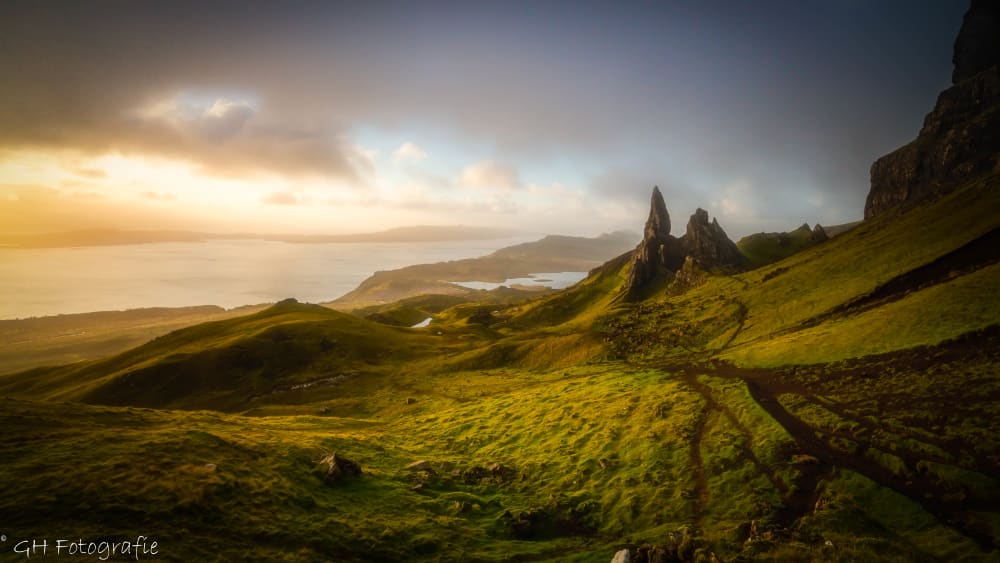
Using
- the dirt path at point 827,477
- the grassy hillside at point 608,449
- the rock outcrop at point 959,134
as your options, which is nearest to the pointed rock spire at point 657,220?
the rock outcrop at point 959,134

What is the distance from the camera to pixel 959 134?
14625 cm

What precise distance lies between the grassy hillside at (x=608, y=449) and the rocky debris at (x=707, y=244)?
251ft

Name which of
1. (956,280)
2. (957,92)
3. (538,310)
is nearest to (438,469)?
(956,280)

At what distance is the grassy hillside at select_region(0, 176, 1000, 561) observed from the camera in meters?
23.5

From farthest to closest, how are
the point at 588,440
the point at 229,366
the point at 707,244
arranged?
the point at 707,244 → the point at 229,366 → the point at 588,440

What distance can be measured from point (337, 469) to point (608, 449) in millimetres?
27469

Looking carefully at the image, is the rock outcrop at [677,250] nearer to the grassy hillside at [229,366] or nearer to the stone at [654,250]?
the stone at [654,250]

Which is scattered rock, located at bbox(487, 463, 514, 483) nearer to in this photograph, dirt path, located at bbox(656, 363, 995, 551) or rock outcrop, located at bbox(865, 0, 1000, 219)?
dirt path, located at bbox(656, 363, 995, 551)

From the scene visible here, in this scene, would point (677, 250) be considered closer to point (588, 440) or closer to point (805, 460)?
point (588, 440)

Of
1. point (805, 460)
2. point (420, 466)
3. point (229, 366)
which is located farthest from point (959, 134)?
point (229, 366)

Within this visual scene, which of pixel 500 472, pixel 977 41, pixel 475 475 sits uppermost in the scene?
pixel 977 41

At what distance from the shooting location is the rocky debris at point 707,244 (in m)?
163

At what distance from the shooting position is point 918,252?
7944 centimetres

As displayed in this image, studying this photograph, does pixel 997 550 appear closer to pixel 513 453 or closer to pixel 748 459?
pixel 748 459
